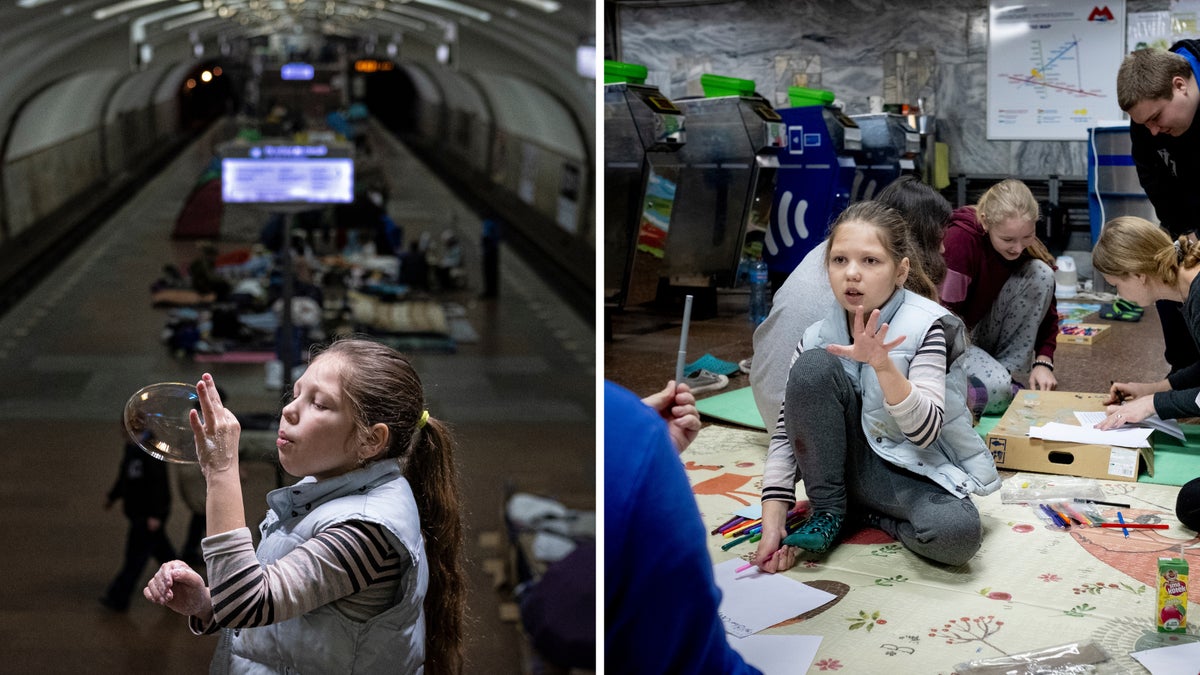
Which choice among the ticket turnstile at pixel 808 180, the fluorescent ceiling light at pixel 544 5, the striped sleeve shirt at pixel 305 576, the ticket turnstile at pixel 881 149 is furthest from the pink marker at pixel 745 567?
the fluorescent ceiling light at pixel 544 5

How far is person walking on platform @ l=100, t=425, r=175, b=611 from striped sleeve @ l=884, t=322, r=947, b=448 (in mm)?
3165

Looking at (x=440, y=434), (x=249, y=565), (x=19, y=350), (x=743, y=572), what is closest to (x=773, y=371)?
(x=743, y=572)

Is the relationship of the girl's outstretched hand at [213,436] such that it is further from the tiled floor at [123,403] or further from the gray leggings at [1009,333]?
the gray leggings at [1009,333]

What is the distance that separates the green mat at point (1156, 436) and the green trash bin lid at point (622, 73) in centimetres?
193

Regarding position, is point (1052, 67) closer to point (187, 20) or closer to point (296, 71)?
point (296, 71)

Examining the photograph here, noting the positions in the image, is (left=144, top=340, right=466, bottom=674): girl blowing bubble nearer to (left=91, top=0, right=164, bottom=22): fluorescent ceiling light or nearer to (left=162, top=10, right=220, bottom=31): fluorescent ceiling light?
(left=91, top=0, right=164, bottom=22): fluorescent ceiling light

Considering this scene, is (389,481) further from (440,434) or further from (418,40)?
(418,40)

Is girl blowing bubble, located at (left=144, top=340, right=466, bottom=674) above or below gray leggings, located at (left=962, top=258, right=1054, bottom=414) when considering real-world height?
above

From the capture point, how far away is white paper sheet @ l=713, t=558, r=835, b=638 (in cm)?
145

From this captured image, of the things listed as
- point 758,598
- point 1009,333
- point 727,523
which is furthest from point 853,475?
point 1009,333

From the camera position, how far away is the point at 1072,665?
132 cm

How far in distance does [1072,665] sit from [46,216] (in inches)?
697

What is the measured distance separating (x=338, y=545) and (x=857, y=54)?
6739mm

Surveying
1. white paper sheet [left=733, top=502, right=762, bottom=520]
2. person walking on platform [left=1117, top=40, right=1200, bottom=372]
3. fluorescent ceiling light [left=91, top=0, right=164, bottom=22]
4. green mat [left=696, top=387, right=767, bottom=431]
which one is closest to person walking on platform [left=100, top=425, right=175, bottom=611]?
green mat [left=696, top=387, right=767, bottom=431]
